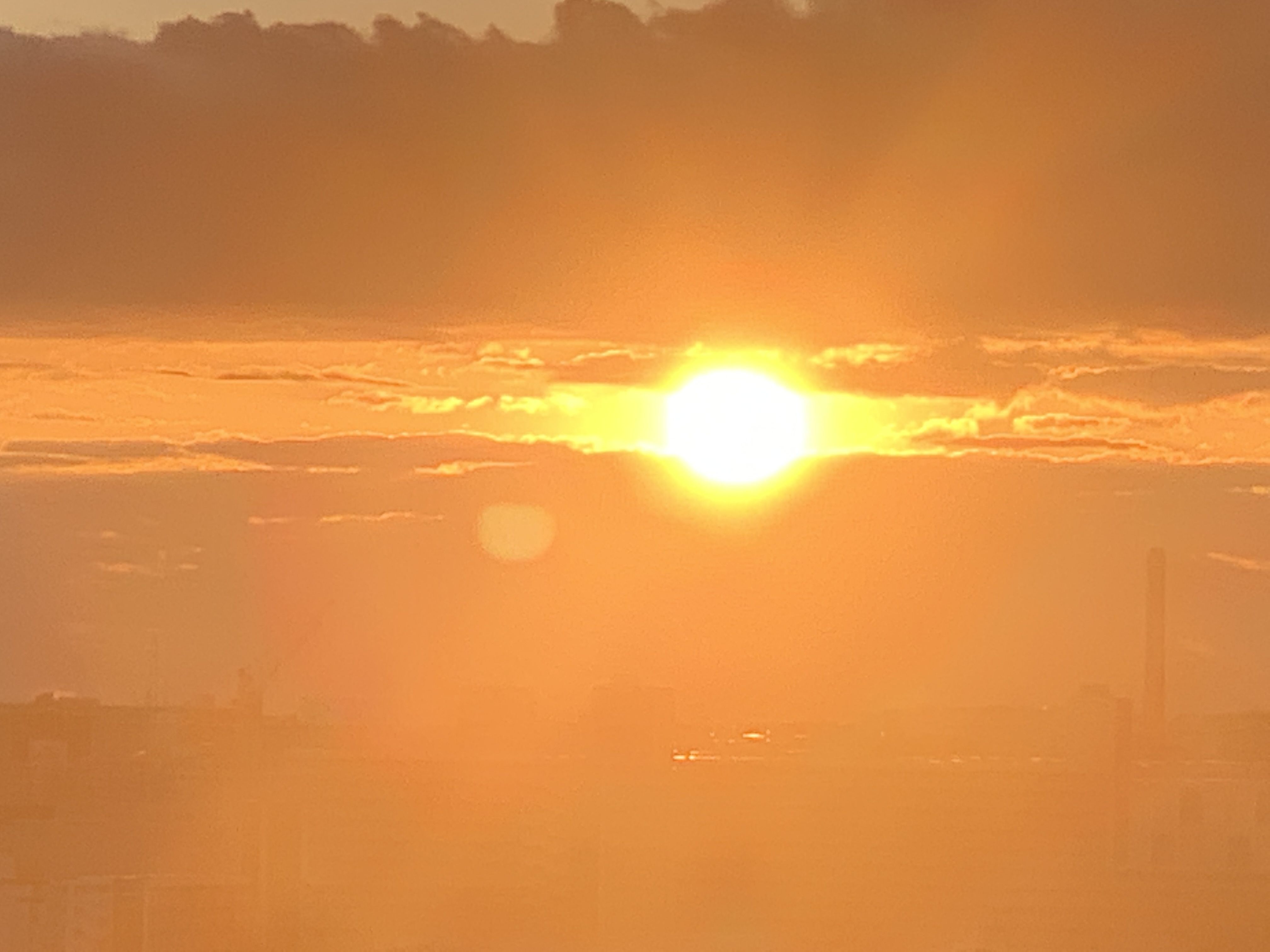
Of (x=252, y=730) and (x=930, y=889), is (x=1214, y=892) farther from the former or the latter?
(x=252, y=730)

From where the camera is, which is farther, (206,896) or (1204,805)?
(1204,805)

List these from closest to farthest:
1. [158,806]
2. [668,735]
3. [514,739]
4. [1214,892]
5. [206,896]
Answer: [206,896] < [1214,892] < [158,806] < [668,735] < [514,739]

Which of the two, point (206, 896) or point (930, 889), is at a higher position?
point (930, 889)

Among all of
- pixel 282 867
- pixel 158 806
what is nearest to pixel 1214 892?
pixel 282 867

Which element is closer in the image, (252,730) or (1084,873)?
(1084,873)

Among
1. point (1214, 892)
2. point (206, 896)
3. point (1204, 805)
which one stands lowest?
point (206, 896)

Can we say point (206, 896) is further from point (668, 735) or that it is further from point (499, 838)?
point (668, 735)

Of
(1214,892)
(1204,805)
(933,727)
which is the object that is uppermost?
(933,727)

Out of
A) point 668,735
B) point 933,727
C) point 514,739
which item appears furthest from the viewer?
point 933,727

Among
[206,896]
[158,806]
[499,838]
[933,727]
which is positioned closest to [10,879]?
[206,896]
